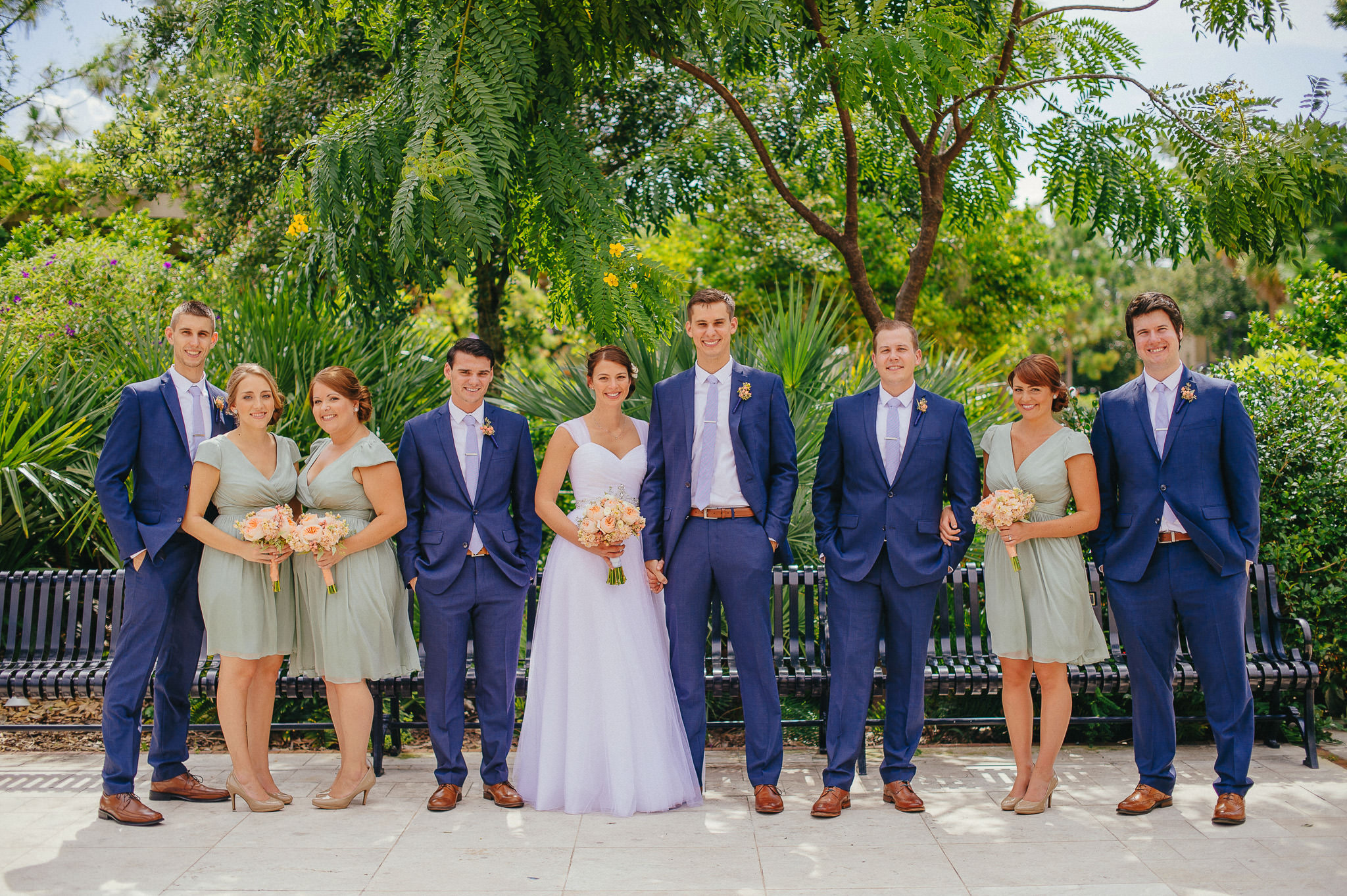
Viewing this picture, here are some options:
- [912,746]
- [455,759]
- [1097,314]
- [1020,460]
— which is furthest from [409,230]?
[1097,314]

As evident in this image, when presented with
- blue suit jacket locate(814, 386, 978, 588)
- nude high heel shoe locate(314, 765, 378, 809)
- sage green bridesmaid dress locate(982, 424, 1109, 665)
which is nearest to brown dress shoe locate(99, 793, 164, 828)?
nude high heel shoe locate(314, 765, 378, 809)

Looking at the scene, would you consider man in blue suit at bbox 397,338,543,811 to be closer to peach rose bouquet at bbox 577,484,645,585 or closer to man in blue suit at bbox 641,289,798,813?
peach rose bouquet at bbox 577,484,645,585

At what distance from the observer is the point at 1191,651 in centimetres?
460

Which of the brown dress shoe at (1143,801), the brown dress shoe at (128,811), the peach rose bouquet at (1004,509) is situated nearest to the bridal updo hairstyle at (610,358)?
the peach rose bouquet at (1004,509)

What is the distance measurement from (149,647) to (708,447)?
8.95 feet

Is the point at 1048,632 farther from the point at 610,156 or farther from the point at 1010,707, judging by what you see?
the point at 610,156

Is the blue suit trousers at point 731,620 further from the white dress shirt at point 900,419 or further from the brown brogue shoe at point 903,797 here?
the white dress shirt at point 900,419

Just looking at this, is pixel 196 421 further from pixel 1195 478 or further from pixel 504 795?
pixel 1195 478

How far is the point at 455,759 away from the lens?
15.6 ft

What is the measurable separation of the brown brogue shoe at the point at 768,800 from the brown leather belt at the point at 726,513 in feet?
4.15

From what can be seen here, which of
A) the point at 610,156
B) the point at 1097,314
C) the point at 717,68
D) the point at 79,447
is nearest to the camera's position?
the point at 79,447

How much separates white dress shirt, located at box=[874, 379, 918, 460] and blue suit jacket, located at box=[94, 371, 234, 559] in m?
3.19

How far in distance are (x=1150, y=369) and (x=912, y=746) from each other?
2.05 meters

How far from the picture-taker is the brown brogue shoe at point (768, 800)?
181 inches
